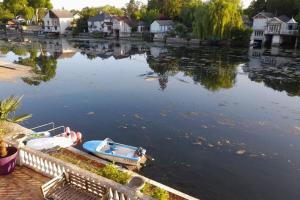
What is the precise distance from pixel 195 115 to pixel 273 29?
5735 cm

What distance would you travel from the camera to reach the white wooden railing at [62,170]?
7094 mm

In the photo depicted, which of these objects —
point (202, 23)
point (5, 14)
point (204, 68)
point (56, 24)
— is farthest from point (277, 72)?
point (5, 14)

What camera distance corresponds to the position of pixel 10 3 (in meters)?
118

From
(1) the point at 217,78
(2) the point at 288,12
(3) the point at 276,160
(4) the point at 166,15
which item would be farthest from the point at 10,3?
(3) the point at 276,160

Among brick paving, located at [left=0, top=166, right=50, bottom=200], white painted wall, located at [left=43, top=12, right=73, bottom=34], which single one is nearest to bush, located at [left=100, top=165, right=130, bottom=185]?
brick paving, located at [left=0, top=166, right=50, bottom=200]

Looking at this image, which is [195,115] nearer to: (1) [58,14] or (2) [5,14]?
(1) [58,14]

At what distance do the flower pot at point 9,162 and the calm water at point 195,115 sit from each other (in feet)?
20.9

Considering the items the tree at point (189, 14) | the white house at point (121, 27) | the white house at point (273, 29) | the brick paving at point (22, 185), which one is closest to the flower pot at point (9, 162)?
the brick paving at point (22, 185)

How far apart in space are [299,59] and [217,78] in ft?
73.3

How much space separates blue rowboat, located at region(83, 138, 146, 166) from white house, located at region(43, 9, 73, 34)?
99933mm

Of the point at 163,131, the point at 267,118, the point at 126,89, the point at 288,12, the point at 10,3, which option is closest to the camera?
the point at 163,131

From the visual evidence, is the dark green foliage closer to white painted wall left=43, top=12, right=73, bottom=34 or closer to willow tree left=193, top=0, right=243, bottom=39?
willow tree left=193, top=0, right=243, bottom=39

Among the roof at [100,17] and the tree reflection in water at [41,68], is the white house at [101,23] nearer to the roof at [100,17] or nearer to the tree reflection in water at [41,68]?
the roof at [100,17]

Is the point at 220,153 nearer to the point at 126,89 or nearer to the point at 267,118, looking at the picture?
the point at 267,118
